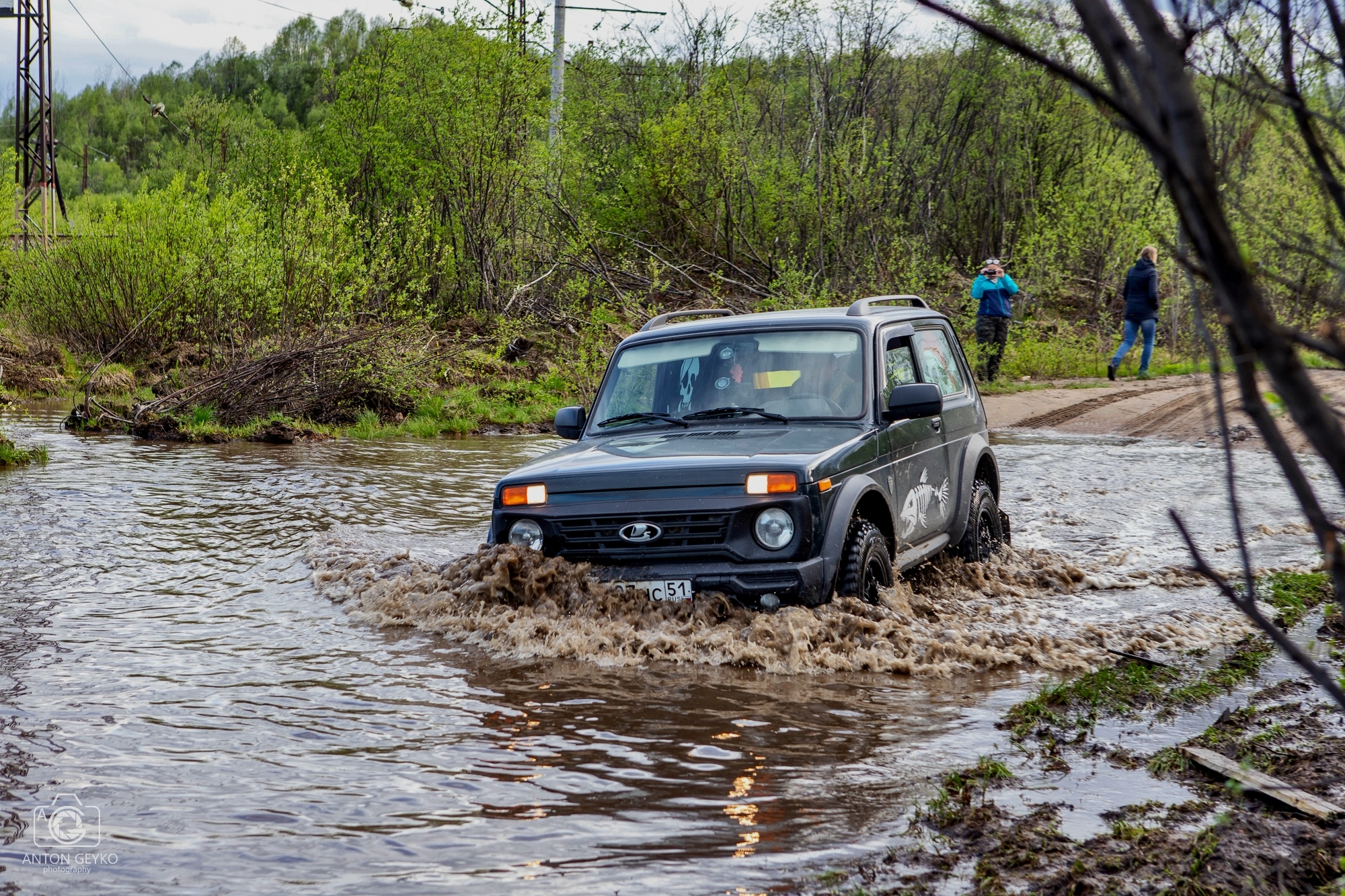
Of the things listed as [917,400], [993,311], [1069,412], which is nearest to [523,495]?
[917,400]

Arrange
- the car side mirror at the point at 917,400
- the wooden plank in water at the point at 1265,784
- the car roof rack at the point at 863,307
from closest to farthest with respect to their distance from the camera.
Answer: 1. the wooden plank in water at the point at 1265,784
2. the car side mirror at the point at 917,400
3. the car roof rack at the point at 863,307

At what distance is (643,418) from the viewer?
23.1 ft

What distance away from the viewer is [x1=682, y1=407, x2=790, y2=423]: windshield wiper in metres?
6.69

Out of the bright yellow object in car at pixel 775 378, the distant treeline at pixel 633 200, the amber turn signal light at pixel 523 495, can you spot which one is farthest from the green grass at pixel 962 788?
the distant treeline at pixel 633 200

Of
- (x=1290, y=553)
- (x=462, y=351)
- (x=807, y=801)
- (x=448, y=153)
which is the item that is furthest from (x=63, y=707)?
(x=448, y=153)

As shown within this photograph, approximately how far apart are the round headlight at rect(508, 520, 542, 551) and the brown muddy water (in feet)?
1.22

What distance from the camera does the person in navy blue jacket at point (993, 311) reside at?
20.5 m

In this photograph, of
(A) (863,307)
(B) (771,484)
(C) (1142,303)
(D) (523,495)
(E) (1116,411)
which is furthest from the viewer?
(C) (1142,303)

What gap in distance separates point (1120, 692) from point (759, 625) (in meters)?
1.60

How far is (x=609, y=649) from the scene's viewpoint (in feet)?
19.4

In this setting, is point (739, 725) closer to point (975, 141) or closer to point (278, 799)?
point (278, 799)

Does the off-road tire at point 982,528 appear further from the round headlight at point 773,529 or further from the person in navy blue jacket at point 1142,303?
the person in navy blue jacket at point 1142,303

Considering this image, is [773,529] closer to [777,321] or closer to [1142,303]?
[777,321]

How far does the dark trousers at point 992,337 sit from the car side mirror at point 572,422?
14942mm
